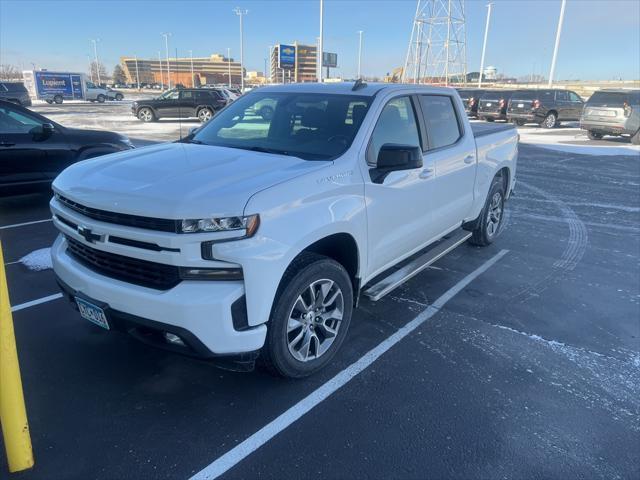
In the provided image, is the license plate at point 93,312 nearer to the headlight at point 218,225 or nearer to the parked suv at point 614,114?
the headlight at point 218,225

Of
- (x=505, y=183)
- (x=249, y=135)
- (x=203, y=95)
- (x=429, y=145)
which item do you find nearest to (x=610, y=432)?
(x=429, y=145)

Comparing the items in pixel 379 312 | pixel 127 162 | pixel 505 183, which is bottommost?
pixel 379 312

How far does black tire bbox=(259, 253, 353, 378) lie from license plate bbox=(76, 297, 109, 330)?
955mm

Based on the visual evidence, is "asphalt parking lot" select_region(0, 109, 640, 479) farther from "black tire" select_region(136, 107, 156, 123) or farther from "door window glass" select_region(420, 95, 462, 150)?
"black tire" select_region(136, 107, 156, 123)

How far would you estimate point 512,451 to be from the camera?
8.97ft

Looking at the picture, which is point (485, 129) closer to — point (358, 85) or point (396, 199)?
point (358, 85)

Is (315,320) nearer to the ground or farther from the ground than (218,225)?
nearer to the ground

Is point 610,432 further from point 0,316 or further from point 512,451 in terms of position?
point 0,316

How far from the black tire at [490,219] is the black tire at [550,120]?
818 inches

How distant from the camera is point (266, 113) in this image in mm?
4281

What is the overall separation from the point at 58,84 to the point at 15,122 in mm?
45690

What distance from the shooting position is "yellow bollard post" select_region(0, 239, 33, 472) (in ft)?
7.49

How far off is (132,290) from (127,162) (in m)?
1.06

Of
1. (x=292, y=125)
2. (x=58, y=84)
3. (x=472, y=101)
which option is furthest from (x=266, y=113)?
(x=58, y=84)
